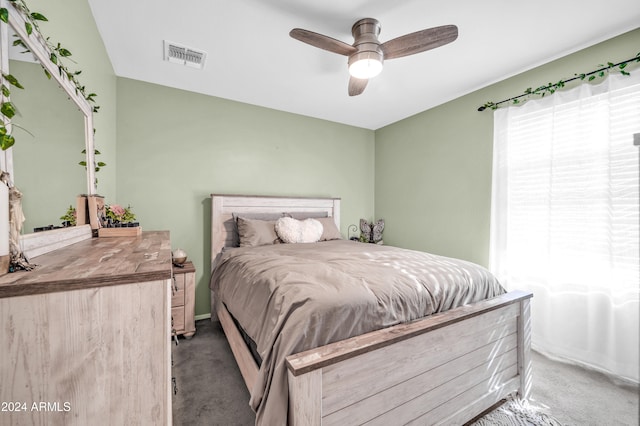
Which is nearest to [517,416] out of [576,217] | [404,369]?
[404,369]

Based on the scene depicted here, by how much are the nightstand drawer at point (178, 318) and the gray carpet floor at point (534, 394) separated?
0.75 feet

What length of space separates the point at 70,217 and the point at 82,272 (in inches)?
34.7

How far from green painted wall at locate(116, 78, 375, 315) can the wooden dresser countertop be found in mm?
1809

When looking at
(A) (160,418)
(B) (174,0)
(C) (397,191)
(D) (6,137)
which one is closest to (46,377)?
(A) (160,418)

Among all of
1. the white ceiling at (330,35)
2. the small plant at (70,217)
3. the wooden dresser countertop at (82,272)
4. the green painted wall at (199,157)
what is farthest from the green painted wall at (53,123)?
the green painted wall at (199,157)

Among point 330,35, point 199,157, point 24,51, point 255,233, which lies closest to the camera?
point 24,51

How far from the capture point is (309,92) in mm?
2975

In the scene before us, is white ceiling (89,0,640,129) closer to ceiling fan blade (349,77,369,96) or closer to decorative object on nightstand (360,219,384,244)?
ceiling fan blade (349,77,369,96)

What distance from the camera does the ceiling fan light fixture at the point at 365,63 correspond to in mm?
1820

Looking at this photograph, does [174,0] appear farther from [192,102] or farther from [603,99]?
[603,99]

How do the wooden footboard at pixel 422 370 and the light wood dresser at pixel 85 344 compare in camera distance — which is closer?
the light wood dresser at pixel 85 344

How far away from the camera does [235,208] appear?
3008 mm

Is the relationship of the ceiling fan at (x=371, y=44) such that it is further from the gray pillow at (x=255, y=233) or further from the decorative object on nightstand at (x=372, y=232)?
the decorative object on nightstand at (x=372, y=232)

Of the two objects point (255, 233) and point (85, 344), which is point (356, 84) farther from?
point (85, 344)
